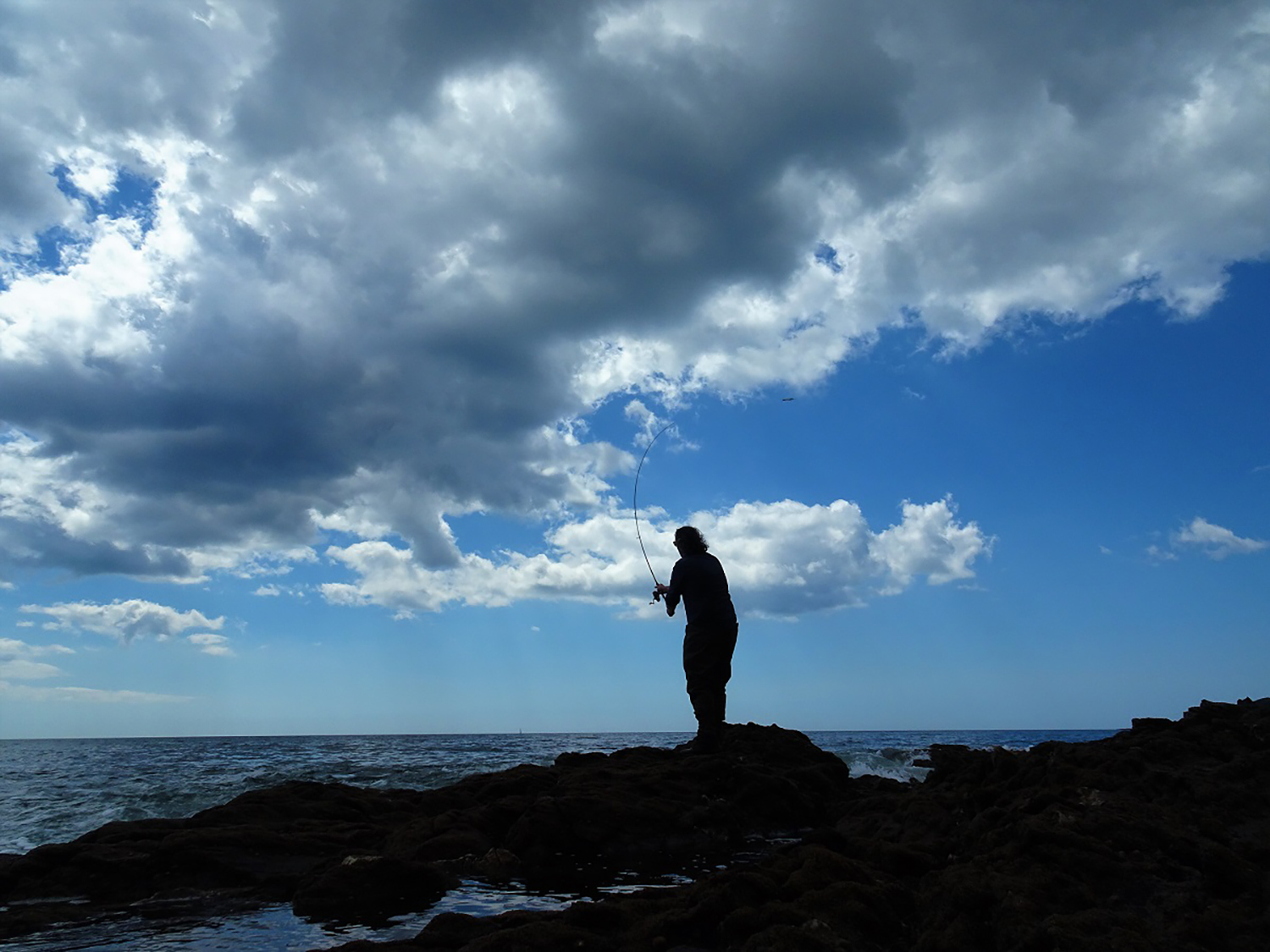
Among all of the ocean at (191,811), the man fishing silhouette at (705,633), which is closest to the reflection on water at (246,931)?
the ocean at (191,811)

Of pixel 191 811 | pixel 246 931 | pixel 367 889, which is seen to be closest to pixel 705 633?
pixel 367 889

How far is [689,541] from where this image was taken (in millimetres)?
9844

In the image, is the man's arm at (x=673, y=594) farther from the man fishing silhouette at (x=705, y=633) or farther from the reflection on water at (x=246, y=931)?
the reflection on water at (x=246, y=931)

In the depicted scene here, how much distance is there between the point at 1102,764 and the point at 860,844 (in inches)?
97.2

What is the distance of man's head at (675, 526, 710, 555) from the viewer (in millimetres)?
9836

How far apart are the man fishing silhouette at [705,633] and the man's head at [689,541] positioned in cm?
9

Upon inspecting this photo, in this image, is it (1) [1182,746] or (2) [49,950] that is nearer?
(2) [49,950]

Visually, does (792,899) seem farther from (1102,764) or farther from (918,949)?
(1102,764)

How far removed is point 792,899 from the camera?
13.0 feet

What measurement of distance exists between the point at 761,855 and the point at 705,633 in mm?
2971

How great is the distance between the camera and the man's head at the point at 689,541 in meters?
9.84

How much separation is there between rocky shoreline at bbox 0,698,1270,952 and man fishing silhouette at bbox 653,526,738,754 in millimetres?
584

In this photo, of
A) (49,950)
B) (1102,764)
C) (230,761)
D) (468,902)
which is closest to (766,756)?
(1102,764)

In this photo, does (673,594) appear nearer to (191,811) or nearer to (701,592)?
(701,592)
